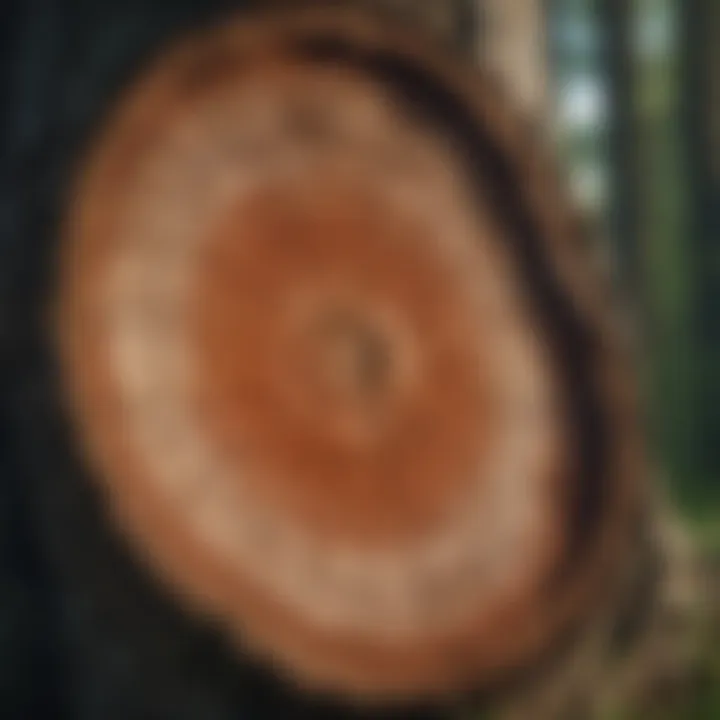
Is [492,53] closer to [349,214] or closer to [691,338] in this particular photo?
[349,214]

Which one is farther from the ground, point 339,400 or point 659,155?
point 659,155

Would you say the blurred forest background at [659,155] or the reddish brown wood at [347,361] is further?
the blurred forest background at [659,155]

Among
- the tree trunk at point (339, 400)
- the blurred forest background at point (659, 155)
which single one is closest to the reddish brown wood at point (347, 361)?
the tree trunk at point (339, 400)

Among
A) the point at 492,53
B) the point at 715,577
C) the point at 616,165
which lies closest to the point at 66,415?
the point at 492,53

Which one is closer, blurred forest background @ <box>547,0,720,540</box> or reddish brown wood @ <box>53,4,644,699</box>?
reddish brown wood @ <box>53,4,644,699</box>

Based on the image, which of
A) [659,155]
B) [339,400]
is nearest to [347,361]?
[339,400]

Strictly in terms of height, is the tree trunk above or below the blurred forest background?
below

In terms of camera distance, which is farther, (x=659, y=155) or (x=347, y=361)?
(x=659, y=155)

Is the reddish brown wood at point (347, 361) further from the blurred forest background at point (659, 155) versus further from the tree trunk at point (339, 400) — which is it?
the blurred forest background at point (659, 155)

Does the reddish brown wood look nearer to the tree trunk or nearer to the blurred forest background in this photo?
the tree trunk

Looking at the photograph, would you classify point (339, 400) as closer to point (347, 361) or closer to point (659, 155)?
point (347, 361)

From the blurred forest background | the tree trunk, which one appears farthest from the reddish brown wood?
the blurred forest background
